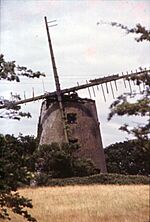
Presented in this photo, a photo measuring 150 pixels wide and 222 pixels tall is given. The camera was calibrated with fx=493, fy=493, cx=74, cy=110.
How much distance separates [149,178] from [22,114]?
25138 mm

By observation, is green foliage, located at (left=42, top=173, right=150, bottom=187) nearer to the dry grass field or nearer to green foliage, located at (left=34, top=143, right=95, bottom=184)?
green foliage, located at (left=34, top=143, right=95, bottom=184)

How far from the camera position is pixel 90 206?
2295 cm

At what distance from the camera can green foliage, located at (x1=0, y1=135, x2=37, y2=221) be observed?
13.0 meters

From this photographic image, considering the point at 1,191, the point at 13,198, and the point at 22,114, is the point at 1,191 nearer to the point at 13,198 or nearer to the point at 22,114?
the point at 13,198

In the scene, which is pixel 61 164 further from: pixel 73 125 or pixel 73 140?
pixel 73 125

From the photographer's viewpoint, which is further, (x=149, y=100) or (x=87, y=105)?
(x=87, y=105)

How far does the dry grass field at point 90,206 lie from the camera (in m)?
20.1

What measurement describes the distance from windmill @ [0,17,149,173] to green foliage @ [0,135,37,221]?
2869 cm

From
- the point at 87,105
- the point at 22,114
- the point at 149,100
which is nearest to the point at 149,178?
the point at 87,105

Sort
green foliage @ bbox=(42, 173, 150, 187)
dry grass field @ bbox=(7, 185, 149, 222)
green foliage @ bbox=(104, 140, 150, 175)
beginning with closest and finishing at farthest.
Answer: dry grass field @ bbox=(7, 185, 149, 222) → green foliage @ bbox=(42, 173, 150, 187) → green foliage @ bbox=(104, 140, 150, 175)

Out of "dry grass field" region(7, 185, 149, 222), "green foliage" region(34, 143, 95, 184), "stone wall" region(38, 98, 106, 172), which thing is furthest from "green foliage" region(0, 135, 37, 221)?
"stone wall" region(38, 98, 106, 172)

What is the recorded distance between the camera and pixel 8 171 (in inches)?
513

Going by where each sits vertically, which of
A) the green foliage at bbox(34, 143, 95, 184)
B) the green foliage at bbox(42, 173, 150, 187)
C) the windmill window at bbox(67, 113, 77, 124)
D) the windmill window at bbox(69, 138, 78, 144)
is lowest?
the green foliage at bbox(42, 173, 150, 187)

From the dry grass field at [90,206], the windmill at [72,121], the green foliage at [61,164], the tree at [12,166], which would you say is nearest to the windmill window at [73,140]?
the windmill at [72,121]
